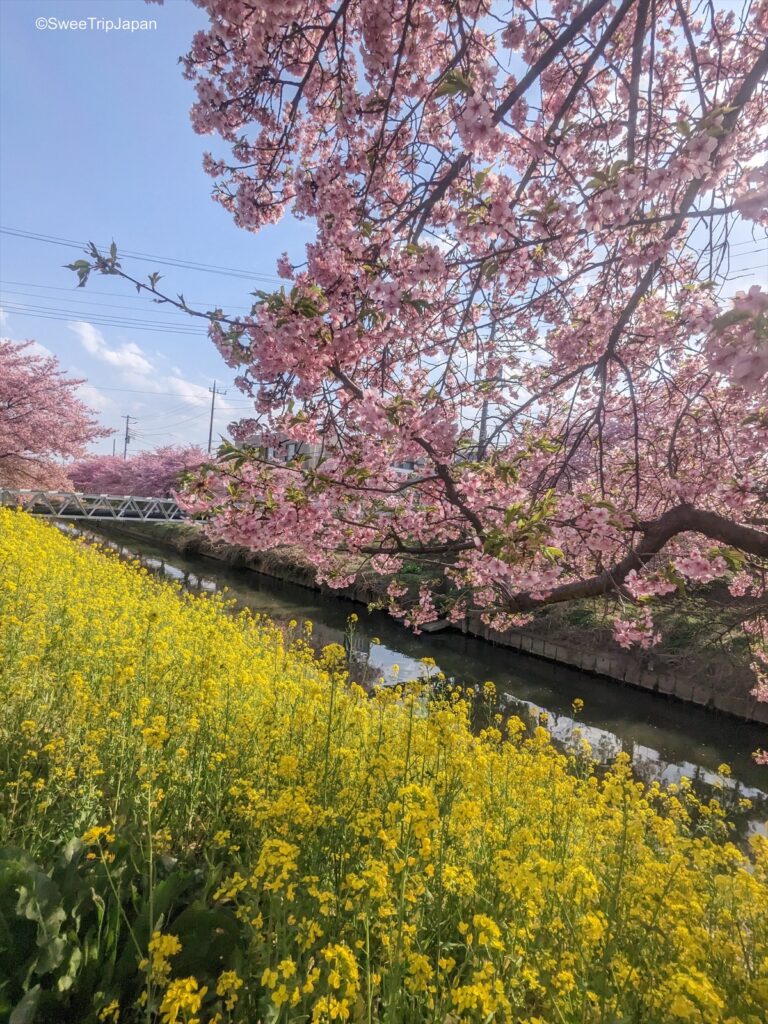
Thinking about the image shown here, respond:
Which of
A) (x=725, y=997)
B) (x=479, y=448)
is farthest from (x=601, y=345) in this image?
(x=725, y=997)

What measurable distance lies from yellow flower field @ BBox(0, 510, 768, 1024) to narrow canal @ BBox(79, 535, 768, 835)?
2065 millimetres

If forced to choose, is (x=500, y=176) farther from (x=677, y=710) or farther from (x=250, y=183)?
(x=677, y=710)

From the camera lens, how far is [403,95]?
312cm

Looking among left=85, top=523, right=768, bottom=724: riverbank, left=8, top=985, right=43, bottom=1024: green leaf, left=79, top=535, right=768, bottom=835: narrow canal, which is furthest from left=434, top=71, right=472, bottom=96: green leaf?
left=85, top=523, right=768, bottom=724: riverbank

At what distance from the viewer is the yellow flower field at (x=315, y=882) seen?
162 centimetres

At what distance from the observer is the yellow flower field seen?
162 cm

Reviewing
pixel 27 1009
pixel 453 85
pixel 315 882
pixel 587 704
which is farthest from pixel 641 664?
pixel 27 1009

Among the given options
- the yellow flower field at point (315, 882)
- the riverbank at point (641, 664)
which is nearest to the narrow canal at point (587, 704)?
the riverbank at point (641, 664)

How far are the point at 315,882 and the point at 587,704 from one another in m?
9.32

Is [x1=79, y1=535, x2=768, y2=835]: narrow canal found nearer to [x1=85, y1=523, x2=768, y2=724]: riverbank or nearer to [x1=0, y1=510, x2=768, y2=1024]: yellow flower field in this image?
[x1=85, y1=523, x2=768, y2=724]: riverbank

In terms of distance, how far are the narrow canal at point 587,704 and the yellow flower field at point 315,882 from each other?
6.78 feet

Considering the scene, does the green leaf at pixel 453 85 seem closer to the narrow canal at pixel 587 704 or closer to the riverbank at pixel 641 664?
the narrow canal at pixel 587 704

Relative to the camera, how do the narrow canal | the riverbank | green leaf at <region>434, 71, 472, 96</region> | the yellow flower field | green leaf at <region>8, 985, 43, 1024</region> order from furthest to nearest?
the riverbank, the narrow canal, green leaf at <region>434, 71, 472, 96</region>, the yellow flower field, green leaf at <region>8, 985, 43, 1024</region>

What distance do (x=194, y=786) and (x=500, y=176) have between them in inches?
145
